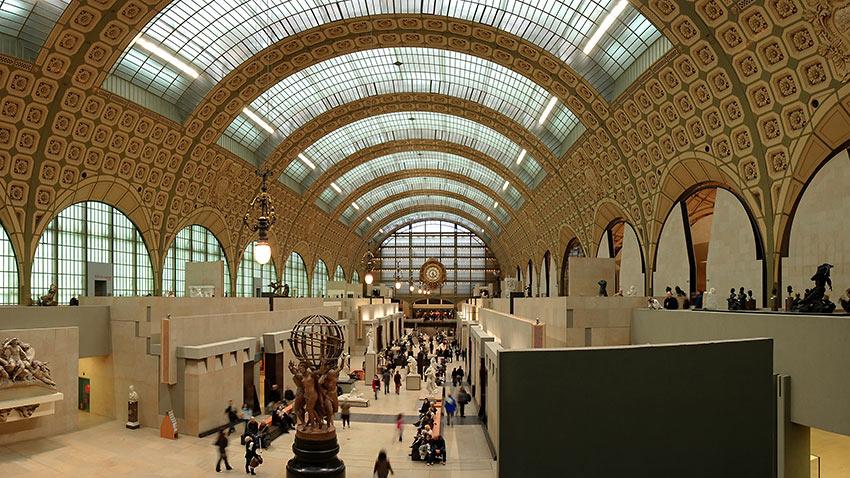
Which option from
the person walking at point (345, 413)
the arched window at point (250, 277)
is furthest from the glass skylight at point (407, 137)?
the person walking at point (345, 413)

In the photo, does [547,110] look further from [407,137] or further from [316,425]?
[316,425]

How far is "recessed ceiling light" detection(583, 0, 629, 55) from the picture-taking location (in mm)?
21219

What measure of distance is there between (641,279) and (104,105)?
2412 cm

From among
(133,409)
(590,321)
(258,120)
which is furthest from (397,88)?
(133,409)

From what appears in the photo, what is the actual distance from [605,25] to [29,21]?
66.4 ft

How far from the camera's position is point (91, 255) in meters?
25.5

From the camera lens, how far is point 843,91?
Answer: 1380cm

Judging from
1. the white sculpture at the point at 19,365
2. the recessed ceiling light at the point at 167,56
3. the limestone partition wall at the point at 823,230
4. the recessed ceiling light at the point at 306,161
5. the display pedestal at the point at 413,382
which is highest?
the recessed ceiling light at the point at 167,56

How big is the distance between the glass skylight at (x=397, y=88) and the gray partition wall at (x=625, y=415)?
25224 millimetres

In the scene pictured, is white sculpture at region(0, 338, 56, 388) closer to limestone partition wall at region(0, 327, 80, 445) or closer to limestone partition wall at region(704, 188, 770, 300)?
limestone partition wall at region(0, 327, 80, 445)

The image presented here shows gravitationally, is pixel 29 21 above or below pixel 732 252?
above

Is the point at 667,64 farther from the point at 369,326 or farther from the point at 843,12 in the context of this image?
the point at 369,326

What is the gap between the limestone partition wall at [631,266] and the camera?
27062 millimetres

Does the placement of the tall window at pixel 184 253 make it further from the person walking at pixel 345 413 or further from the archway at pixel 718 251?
the archway at pixel 718 251
